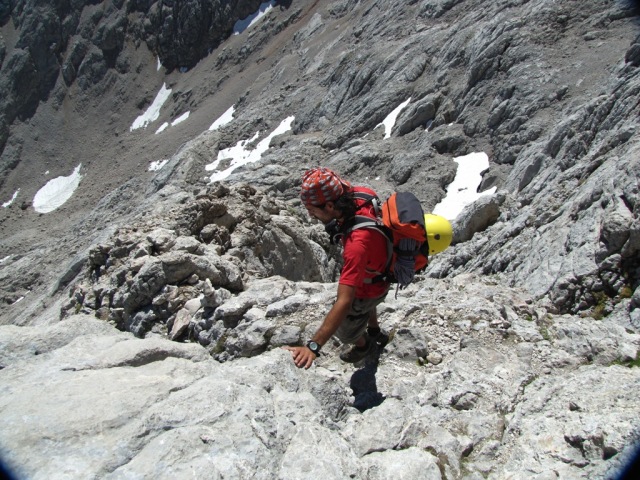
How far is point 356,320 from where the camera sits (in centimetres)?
585

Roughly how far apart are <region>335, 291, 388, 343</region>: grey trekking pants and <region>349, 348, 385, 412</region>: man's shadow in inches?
18.3

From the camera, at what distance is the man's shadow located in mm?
5488

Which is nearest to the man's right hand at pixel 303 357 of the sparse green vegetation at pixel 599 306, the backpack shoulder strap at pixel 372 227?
the backpack shoulder strap at pixel 372 227

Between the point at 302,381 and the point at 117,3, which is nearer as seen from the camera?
the point at 302,381

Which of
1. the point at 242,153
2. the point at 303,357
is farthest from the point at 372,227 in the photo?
the point at 242,153

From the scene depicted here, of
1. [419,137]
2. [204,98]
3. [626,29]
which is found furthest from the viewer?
[204,98]

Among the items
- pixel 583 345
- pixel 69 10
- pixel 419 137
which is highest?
pixel 69 10

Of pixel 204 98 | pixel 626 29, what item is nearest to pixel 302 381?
pixel 626 29

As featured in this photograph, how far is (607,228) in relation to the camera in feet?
25.1

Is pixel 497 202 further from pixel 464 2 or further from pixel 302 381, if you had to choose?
pixel 464 2

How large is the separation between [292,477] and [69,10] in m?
114

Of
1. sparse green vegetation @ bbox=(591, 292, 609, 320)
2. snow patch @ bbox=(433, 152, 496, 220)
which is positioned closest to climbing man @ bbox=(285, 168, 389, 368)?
sparse green vegetation @ bbox=(591, 292, 609, 320)

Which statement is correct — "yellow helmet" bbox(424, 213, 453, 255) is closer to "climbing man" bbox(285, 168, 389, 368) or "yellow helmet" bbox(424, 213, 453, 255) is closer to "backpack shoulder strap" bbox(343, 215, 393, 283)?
"backpack shoulder strap" bbox(343, 215, 393, 283)

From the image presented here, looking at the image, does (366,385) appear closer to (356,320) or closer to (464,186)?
(356,320)
